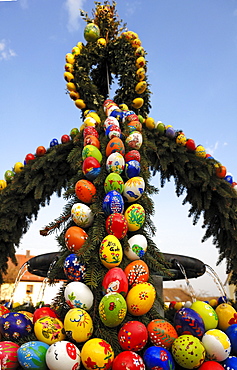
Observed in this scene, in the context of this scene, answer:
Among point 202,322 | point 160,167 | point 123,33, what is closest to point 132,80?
point 123,33

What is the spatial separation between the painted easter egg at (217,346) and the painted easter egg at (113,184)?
0.78 meters

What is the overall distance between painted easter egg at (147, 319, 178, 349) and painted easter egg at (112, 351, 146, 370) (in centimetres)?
10

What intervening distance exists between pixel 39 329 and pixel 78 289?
202mm

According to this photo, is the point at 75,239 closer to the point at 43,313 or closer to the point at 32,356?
the point at 43,313

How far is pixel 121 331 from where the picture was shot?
113cm

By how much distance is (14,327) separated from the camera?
117 cm

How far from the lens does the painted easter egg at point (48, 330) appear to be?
1097 millimetres

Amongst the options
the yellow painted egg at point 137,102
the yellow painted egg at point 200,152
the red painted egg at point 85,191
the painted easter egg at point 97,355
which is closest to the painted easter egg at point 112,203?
the red painted egg at point 85,191

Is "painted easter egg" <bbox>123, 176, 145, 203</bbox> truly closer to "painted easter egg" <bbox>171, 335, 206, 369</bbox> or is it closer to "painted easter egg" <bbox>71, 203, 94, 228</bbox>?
"painted easter egg" <bbox>71, 203, 94, 228</bbox>

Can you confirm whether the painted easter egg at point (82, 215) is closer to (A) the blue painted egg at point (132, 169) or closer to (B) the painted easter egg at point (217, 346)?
(A) the blue painted egg at point (132, 169)

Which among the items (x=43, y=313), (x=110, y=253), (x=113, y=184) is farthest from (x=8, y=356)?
(x=113, y=184)

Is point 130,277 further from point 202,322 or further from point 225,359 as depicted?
point 225,359

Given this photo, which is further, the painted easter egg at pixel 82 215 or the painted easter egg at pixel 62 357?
the painted easter egg at pixel 82 215

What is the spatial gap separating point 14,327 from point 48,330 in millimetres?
162
